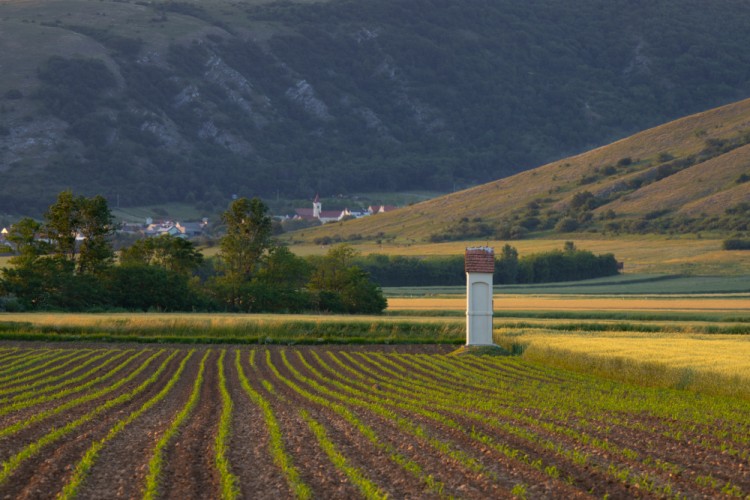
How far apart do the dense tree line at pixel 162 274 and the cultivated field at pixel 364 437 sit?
43544 mm

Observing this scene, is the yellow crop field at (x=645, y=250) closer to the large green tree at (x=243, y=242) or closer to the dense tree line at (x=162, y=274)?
the dense tree line at (x=162, y=274)

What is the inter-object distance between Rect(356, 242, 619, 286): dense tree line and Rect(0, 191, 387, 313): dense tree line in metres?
41.5

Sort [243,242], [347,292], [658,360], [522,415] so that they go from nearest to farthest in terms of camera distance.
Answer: [522,415] < [658,360] < [347,292] < [243,242]

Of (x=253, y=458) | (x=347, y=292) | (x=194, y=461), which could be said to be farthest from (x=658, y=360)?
(x=347, y=292)

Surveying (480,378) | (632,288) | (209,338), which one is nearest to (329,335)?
(209,338)

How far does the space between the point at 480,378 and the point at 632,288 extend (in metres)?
77.9

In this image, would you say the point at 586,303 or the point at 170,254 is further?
the point at 170,254

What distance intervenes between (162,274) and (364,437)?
61.6 meters

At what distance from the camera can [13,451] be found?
19297 mm

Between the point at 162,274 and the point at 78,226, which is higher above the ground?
the point at 78,226

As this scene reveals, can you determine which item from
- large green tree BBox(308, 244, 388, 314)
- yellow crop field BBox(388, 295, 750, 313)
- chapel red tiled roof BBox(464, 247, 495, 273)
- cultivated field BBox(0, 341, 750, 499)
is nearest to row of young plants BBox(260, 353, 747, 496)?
cultivated field BBox(0, 341, 750, 499)

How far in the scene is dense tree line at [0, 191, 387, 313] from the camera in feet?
258

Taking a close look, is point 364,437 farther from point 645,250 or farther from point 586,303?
point 645,250

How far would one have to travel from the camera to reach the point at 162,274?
80500mm
